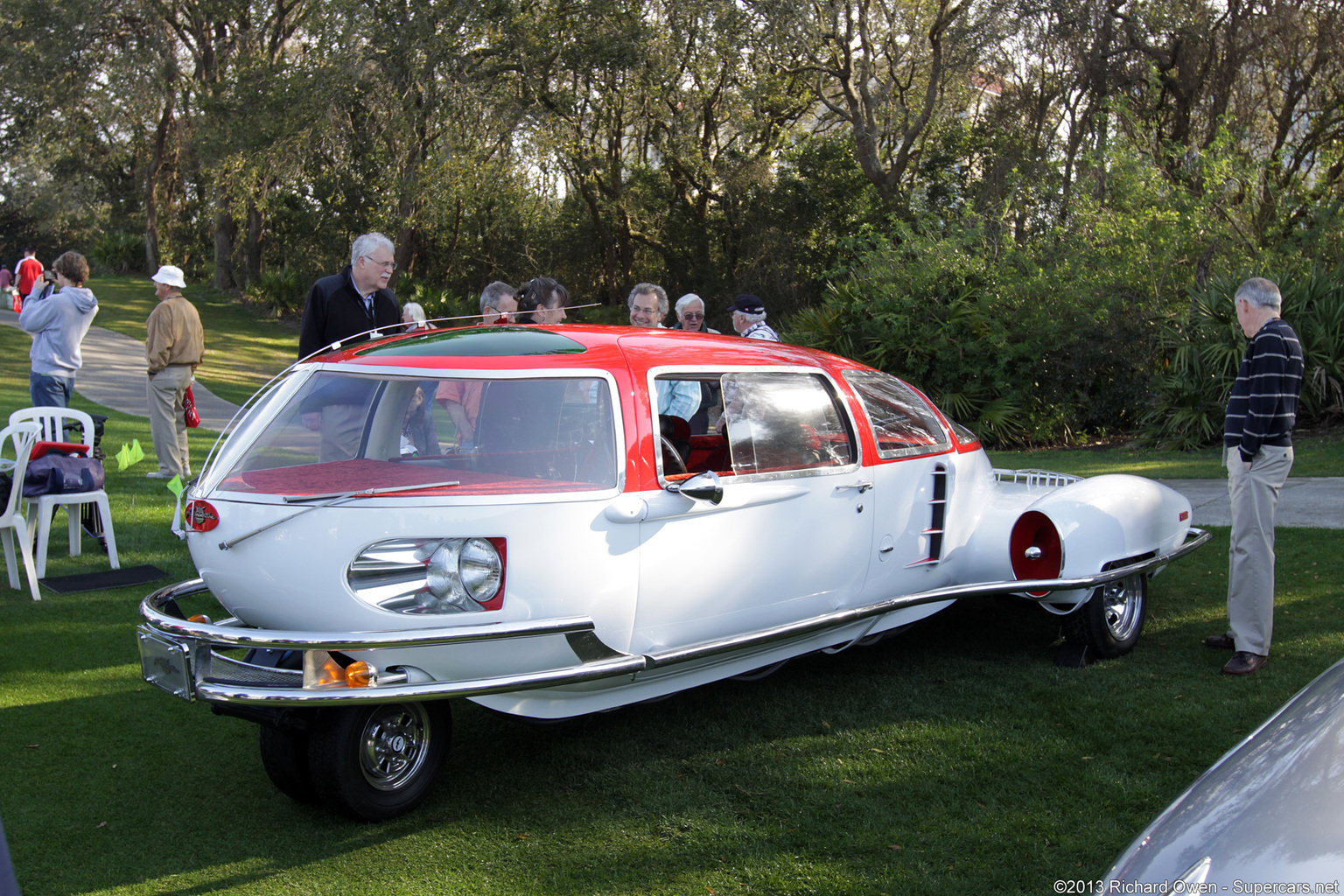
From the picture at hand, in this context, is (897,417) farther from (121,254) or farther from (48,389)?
(121,254)

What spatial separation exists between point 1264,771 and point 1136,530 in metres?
3.39

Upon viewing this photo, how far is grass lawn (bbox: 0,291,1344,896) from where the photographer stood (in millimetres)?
3562

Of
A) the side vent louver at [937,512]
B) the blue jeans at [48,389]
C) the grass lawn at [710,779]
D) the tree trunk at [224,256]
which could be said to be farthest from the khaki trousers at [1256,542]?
the tree trunk at [224,256]

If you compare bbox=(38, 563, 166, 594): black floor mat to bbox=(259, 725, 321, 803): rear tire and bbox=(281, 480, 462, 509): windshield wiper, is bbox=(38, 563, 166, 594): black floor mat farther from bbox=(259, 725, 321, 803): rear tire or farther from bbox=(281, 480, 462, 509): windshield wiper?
bbox=(281, 480, 462, 509): windshield wiper

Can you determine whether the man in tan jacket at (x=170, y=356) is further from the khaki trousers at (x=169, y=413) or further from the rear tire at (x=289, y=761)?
the rear tire at (x=289, y=761)

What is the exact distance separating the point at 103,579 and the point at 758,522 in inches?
197

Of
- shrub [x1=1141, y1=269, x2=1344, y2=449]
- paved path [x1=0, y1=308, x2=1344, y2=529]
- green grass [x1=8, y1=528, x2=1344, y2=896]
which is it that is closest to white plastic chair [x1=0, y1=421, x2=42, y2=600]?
green grass [x1=8, y1=528, x2=1344, y2=896]

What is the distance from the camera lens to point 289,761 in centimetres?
385

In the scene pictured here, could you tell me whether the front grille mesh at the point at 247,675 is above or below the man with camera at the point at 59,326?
below

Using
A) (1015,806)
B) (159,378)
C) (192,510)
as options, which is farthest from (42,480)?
(1015,806)

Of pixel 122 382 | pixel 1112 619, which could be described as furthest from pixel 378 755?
pixel 122 382

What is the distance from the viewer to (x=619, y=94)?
77.0ft

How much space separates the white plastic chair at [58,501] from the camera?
266 inches

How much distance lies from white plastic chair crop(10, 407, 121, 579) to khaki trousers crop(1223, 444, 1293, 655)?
22.6 ft
